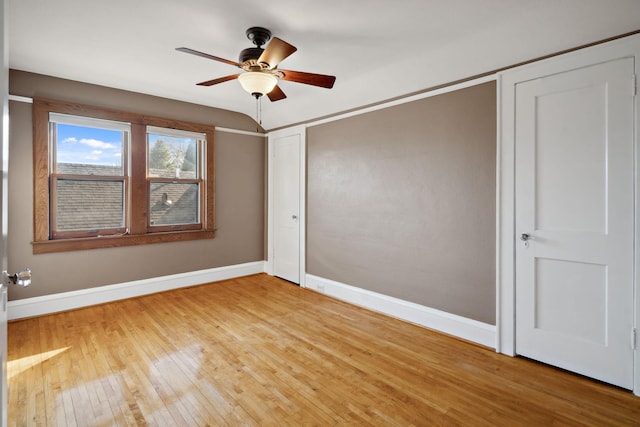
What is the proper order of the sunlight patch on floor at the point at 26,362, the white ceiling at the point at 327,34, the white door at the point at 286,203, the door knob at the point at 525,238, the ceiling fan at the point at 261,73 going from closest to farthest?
the white ceiling at the point at 327,34
the sunlight patch on floor at the point at 26,362
the ceiling fan at the point at 261,73
the door knob at the point at 525,238
the white door at the point at 286,203

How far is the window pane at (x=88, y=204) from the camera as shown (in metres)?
3.63

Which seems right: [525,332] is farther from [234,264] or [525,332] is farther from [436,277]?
[234,264]

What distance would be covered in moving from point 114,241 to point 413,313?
3.59 metres

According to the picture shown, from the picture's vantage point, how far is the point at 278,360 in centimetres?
258

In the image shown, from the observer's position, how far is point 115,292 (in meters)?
3.96

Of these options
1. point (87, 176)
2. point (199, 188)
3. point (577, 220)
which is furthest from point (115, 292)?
point (577, 220)

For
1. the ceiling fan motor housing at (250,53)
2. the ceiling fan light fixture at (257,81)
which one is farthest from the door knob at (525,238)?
the ceiling fan motor housing at (250,53)

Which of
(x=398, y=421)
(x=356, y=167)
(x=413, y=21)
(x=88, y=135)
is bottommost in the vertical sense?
(x=398, y=421)

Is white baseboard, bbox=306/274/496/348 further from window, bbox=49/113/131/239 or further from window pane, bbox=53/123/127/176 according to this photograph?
window pane, bbox=53/123/127/176

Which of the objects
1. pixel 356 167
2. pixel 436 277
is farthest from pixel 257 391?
pixel 356 167

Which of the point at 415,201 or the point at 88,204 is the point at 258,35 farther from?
the point at 88,204

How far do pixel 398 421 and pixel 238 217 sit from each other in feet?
12.5

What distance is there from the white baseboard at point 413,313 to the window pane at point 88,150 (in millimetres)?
2964

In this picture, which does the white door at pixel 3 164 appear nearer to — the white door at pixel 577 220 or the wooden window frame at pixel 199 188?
the white door at pixel 577 220
